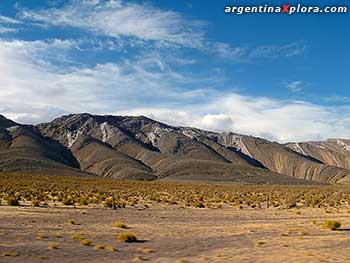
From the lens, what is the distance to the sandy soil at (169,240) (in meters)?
17.4

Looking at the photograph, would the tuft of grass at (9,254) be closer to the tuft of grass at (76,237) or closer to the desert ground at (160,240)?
the desert ground at (160,240)

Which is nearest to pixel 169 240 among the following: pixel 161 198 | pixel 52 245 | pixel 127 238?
pixel 127 238

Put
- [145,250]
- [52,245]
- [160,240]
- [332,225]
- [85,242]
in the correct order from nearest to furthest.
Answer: [52,245] < [145,250] < [85,242] < [160,240] < [332,225]

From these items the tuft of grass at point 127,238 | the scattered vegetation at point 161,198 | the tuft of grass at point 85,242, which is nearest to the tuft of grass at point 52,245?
the tuft of grass at point 85,242

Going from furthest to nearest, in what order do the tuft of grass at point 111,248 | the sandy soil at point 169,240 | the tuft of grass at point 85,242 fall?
the tuft of grass at point 85,242, the tuft of grass at point 111,248, the sandy soil at point 169,240

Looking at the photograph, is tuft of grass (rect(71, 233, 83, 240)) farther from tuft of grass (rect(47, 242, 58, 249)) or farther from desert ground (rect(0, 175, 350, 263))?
tuft of grass (rect(47, 242, 58, 249))

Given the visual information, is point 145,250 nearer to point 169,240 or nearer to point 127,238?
point 127,238

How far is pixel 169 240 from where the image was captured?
22.3 meters

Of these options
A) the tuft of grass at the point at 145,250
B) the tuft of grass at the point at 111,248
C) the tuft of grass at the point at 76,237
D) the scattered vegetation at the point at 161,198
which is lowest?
the tuft of grass at the point at 145,250

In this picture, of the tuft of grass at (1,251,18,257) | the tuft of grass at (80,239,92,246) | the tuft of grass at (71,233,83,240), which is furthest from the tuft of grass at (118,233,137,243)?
the tuft of grass at (1,251,18,257)

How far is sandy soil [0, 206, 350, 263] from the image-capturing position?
17375mm

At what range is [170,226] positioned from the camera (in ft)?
93.4

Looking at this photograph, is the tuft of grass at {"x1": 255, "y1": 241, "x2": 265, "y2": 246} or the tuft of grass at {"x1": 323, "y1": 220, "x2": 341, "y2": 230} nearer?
the tuft of grass at {"x1": 255, "y1": 241, "x2": 265, "y2": 246}

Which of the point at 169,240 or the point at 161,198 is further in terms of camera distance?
the point at 161,198
